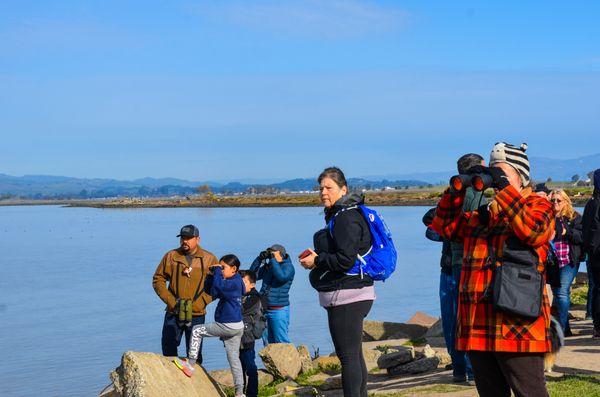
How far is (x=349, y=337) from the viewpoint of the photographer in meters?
6.41

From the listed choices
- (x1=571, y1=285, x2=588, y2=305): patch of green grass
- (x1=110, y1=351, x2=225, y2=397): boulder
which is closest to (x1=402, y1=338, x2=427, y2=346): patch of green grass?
(x1=571, y1=285, x2=588, y2=305): patch of green grass

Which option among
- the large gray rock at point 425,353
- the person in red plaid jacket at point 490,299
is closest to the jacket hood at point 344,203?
the person in red plaid jacket at point 490,299

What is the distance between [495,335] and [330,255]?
200cm

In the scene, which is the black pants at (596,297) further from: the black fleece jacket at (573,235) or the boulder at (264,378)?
the boulder at (264,378)

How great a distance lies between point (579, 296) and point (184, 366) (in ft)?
36.4

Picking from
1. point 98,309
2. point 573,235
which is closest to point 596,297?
point 573,235

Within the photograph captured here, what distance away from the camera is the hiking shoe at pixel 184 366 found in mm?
8398

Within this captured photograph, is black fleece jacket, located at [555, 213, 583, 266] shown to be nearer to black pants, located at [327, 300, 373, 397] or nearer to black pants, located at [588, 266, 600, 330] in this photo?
black pants, located at [588, 266, 600, 330]

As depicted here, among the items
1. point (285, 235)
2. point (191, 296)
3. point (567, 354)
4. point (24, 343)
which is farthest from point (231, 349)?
point (285, 235)

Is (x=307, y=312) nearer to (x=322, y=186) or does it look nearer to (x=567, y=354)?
(x=567, y=354)

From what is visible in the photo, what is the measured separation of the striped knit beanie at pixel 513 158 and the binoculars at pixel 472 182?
26 centimetres

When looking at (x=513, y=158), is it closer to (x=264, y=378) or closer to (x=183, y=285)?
(x=183, y=285)

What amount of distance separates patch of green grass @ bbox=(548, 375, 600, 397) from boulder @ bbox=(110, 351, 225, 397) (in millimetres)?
3230

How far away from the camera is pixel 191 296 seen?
30.0 feet
